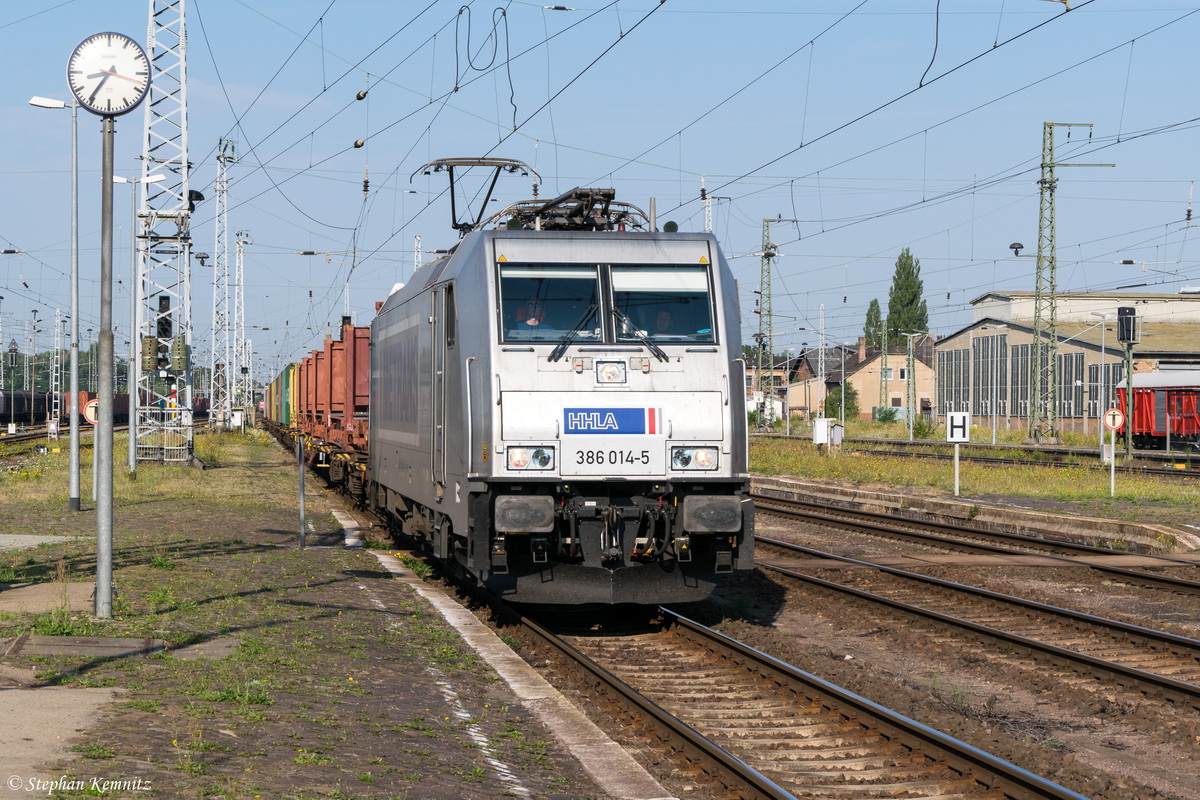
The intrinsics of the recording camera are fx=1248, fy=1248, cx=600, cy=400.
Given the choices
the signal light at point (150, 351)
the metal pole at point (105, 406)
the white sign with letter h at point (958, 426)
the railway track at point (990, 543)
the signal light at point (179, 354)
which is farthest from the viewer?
the signal light at point (179, 354)

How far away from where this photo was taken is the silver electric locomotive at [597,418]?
35.7 ft

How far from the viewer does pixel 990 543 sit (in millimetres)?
19750

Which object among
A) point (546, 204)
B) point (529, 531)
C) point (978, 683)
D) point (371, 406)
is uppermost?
point (546, 204)

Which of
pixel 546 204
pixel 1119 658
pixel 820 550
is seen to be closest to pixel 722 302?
pixel 546 204

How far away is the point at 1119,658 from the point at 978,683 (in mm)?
1678

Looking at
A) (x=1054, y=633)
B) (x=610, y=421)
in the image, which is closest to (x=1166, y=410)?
(x=1054, y=633)

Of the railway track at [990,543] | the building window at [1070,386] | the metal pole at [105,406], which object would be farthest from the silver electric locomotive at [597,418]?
the building window at [1070,386]

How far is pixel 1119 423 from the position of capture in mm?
28750

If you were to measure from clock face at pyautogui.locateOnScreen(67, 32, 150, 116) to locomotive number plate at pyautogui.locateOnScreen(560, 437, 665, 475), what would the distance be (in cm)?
493

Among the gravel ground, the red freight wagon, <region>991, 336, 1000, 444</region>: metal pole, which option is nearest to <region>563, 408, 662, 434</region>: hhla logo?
the gravel ground

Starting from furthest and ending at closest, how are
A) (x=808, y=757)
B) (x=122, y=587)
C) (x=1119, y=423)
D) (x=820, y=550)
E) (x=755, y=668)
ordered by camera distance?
(x=1119, y=423) → (x=820, y=550) → (x=122, y=587) → (x=755, y=668) → (x=808, y=757)

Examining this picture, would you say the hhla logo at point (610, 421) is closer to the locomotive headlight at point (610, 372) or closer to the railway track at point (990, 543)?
the locomotive headlight at point (610, 372)

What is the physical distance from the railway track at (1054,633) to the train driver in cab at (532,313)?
16.2 ft

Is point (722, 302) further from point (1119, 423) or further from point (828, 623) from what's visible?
point (1119, 423)
